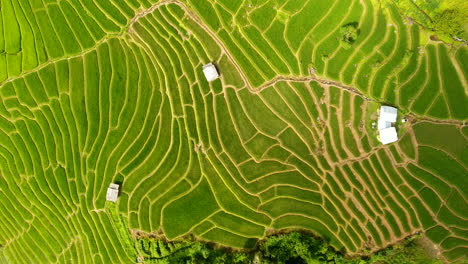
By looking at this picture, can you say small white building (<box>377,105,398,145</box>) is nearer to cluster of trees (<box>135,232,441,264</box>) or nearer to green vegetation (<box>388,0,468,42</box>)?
green vegetation (<box>388,0,468,42</box>)

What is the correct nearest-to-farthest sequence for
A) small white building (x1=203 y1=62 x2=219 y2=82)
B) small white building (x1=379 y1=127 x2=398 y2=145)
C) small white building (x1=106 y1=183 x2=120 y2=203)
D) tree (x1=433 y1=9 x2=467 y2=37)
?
tree (x1=433 y1=9 x2=467 y2=37), small white building (x1=379 y1=127 x2=398 y2=145), small white building (x1=203 y1=62 x2=219 y2=82), small white building (x1=106 y1=183 x2=120 y2=203)

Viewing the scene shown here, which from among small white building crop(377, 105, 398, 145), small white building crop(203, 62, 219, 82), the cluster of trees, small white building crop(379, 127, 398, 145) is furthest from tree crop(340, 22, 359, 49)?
the cluster of trees

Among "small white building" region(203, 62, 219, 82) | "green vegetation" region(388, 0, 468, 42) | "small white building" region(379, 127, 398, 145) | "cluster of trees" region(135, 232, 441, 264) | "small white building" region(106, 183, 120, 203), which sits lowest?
"cluster of trees" region(135, 232, 441, 264)

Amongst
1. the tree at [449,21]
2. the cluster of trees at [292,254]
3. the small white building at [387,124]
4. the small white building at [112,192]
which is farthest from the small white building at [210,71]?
the tree at [449,21]

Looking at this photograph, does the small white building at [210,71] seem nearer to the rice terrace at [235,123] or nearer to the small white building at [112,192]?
the rice terrace at [235,123]

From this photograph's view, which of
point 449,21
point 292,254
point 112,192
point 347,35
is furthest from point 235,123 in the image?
point 449,21

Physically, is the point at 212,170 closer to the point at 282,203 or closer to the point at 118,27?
the point at 282,203
